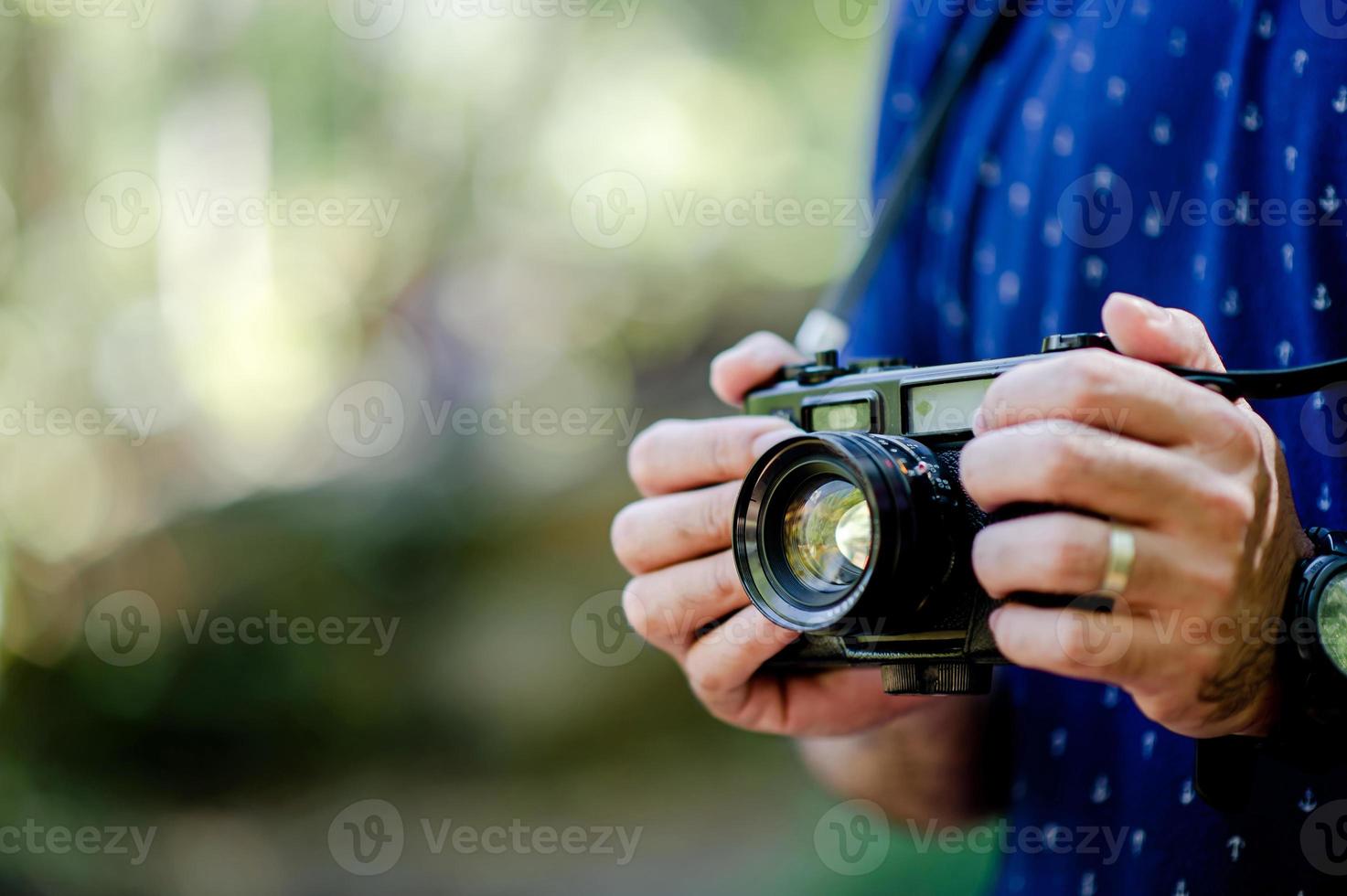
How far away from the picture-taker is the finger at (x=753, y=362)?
1.23 meters

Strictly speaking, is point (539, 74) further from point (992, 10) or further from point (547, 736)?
point (992, 10)

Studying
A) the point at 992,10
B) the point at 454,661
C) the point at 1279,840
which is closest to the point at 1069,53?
the point at 992,10

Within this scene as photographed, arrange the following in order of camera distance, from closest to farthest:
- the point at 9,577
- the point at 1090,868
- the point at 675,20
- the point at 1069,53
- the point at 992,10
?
1. the point at 1090,868
2. the point at 1069,53
3. the point at 992,10
4. the point at 9,577
5. the point at 675,20

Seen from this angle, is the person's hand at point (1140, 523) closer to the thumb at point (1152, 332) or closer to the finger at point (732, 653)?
the thumb at point (1152, 332)

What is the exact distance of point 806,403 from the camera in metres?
1.13

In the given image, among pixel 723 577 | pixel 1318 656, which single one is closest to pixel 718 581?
pixel 723 577

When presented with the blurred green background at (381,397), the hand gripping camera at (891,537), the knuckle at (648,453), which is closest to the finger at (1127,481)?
the hand gripping camera at (891,537)

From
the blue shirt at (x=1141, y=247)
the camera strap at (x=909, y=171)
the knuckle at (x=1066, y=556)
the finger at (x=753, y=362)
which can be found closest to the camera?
the knuckle at (x=1066, y=556)

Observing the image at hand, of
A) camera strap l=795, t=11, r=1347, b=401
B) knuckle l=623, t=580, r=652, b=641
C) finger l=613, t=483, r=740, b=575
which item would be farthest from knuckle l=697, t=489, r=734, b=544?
camera strap l=795, t=11, r=1347, b=401

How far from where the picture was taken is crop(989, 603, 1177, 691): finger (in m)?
0.76

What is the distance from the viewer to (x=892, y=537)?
2.84 ft

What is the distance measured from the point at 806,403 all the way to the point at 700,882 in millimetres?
4244

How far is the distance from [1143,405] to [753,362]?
52cm

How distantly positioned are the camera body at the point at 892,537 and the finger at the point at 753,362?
22cm
